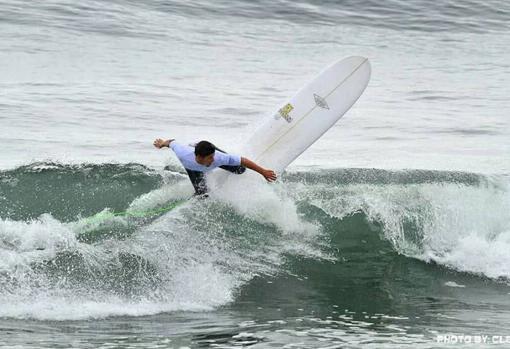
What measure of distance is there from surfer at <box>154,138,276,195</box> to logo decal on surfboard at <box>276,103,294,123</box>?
1380 millimetres

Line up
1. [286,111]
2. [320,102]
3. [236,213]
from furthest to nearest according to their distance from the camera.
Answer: [320,102]
[286,111]
[236,213]

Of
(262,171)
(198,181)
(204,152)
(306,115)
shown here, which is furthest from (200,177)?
(306,115)

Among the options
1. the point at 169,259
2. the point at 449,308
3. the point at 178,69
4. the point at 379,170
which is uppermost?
the point at 178,69

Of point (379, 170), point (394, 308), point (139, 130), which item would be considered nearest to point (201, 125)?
point (139, 130)

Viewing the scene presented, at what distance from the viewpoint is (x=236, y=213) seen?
9984 millimetres

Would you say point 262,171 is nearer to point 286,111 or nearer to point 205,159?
point 205,159

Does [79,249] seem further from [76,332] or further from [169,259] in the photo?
[76,332]

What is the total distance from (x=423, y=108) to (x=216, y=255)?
34.1 ft

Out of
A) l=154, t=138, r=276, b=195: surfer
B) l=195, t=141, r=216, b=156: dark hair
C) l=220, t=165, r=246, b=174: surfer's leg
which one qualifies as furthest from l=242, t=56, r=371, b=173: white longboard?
l=195, t=141, r=216, b=156: dark hair

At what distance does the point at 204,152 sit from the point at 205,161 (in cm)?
18

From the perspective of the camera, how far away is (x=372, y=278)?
29.6ft

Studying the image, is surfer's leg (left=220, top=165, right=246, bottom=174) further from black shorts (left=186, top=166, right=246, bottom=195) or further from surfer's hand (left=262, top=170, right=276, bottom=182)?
surfer's hand (left=262, top=170, right=276, bottom=182)

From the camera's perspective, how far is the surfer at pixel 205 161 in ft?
29.3

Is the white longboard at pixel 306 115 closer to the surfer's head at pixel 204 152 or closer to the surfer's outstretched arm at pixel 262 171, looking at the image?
the surfer's outstretched arm at pixel 262 171
